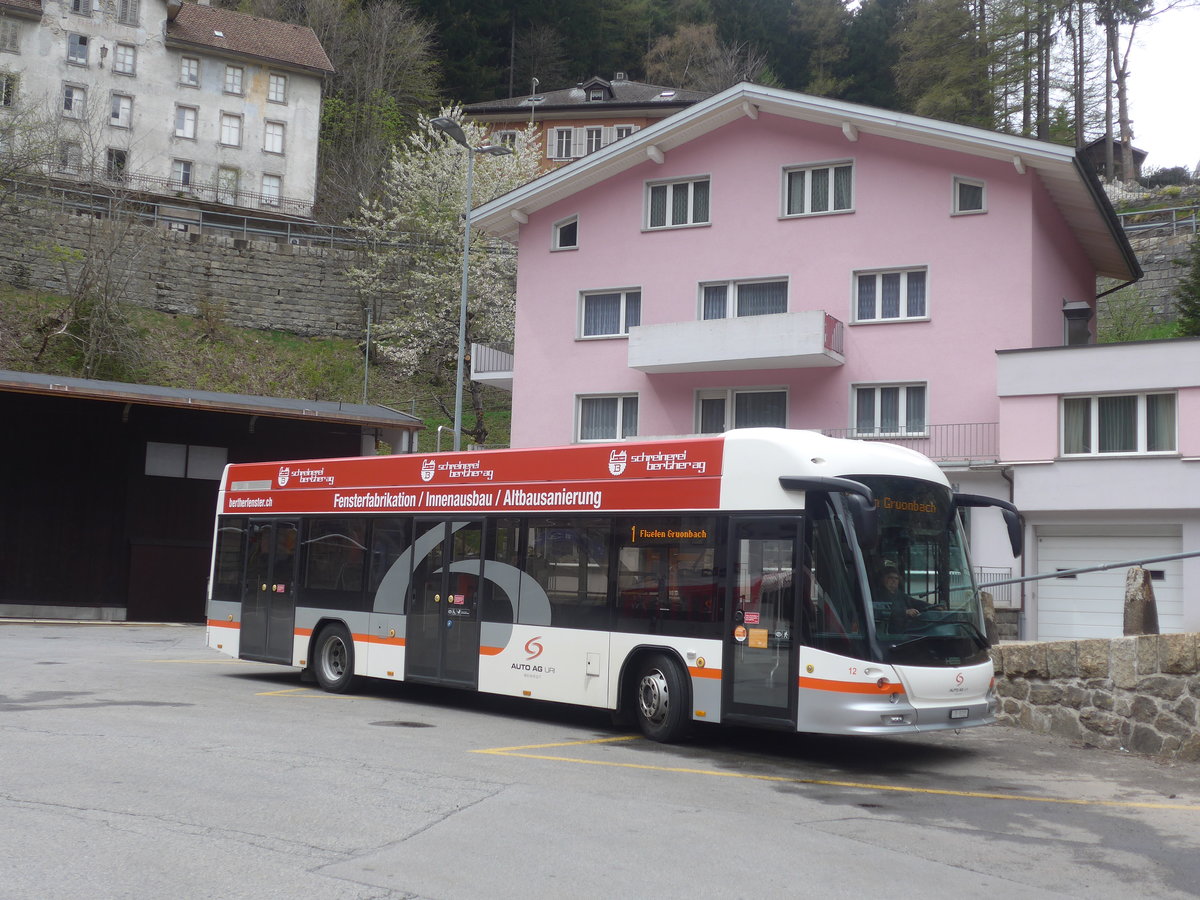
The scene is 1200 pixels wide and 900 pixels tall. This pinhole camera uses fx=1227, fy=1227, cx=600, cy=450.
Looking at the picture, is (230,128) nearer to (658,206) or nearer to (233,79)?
(233,79)

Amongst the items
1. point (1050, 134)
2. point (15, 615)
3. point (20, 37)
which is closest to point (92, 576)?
point (15, 615)

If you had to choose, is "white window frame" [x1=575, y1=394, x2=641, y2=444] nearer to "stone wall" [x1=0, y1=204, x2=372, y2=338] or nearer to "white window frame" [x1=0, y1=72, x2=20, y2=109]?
"stone wall" [x1=0, y1=204, x2=372, y2=338]

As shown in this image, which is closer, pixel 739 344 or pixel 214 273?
pixel 739 344

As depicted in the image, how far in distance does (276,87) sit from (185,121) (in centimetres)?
530

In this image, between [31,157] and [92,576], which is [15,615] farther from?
[31,157]

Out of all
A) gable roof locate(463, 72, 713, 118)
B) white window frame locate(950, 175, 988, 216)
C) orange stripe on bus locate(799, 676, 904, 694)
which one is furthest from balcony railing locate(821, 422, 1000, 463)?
gable roof locate(463, 72, 713, 118)

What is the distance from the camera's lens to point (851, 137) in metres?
29.5

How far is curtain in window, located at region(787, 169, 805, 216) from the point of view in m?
30.7

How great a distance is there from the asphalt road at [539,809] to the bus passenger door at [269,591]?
2449 mm

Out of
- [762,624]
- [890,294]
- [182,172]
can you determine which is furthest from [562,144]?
[762,624]

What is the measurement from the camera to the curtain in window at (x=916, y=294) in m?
28.9

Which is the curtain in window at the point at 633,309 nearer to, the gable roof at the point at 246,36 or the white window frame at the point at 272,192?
the white window frame at the point at 272,192

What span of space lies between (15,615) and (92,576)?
1.87 metres

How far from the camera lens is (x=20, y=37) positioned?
62.1 meters
